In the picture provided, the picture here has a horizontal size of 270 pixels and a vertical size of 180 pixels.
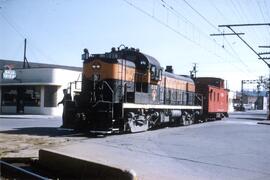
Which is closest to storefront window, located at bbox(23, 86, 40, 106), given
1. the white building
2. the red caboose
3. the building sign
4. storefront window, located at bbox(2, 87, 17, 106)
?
the white building

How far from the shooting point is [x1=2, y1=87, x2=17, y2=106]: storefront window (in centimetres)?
4225

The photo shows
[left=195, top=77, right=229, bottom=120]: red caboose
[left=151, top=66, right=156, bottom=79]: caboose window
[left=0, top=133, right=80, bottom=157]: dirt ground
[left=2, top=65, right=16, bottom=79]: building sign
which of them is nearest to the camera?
[left=0, top=133, right=80, bottom=157]: dirt ground

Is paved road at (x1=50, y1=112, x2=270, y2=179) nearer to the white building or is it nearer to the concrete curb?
the concrete curb

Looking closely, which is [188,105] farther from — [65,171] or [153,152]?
[65,171]

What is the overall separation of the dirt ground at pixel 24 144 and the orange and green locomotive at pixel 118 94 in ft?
7.00

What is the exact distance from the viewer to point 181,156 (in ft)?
41.6

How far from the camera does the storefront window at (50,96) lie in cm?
3981

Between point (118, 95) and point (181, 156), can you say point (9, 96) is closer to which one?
point (118, 95)

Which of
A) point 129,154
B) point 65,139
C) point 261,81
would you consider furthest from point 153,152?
point 261,81

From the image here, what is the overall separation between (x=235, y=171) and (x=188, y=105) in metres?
17.9

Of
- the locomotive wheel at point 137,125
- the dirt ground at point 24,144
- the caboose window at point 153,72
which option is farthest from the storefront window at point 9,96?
the dirt ground at point 24,144

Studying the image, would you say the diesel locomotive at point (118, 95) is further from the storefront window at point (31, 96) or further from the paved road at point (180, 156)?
the storefront window at point (31, 96)

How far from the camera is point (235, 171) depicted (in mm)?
10492

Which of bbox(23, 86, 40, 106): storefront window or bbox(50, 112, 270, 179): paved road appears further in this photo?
bbox(23, 86, 40, 106): storefront window
